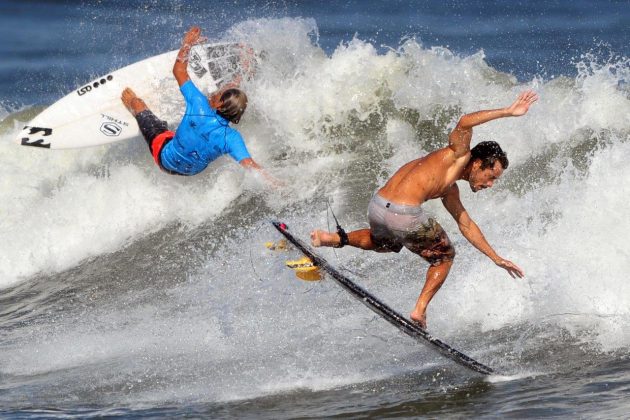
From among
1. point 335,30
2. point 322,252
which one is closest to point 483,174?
point 322,252

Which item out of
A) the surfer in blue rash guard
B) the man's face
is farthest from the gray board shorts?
the surfer in blue rash guard

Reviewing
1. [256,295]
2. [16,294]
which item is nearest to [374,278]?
[256,295]

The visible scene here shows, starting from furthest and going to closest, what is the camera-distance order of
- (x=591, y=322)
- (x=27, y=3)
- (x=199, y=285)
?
1. (x=27, y=3)
2. (x=199, y=285)
3. (x=591, y=322)

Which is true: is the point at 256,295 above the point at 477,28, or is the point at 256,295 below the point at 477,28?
below

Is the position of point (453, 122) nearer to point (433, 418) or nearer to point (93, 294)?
point (93, 294)

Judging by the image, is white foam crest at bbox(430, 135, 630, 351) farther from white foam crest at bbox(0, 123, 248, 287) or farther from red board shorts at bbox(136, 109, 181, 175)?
white foam crest at bbox(0, 123, 248, 287)

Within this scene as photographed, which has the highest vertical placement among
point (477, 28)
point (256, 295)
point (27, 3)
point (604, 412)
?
point (27, 3)

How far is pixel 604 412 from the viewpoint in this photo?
540cm

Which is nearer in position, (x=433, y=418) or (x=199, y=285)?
(x=433, y=418)

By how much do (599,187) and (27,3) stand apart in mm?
16328

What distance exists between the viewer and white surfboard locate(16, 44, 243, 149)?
420 inches

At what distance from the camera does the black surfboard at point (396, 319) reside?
614cm

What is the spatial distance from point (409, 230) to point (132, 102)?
518cm

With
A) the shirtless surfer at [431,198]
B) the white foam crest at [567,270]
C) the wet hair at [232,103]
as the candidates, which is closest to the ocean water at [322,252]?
the white foam crest at [567,270]
